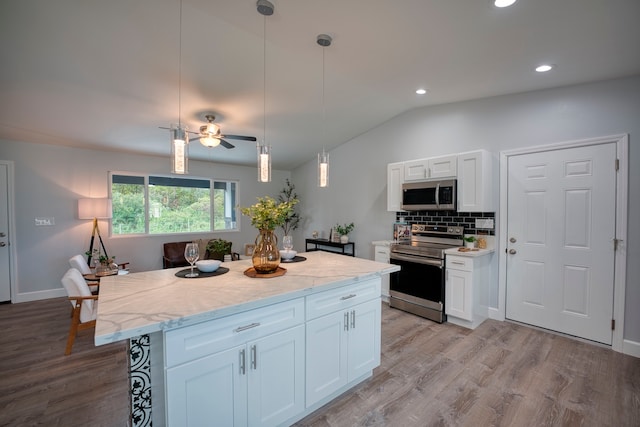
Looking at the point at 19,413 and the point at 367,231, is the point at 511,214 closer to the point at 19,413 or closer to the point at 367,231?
the point at 367,231

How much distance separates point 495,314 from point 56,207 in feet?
22.0

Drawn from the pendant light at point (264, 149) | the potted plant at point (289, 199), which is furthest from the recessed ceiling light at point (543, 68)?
the potted plant at point (289, 199)

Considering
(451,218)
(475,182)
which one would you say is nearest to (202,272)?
(475,182)

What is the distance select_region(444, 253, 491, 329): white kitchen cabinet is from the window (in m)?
4.74

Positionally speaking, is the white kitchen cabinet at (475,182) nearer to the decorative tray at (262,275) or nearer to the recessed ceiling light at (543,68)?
the recessed ceiling light at (543,68)

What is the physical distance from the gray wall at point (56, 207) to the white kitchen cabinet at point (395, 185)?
4.48 meters

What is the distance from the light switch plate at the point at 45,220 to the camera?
429 cm

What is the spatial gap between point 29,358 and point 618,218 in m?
5.92

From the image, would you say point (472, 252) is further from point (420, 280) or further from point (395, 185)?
point (395, 185)

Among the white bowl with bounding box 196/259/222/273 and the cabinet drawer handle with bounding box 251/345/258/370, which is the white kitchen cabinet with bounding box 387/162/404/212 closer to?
the white bowl with bounding box 196/259/222/273

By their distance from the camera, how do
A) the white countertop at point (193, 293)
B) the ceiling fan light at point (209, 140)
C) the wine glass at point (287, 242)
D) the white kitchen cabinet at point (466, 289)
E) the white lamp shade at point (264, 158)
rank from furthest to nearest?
1. the white kitchen cabinet at point (466, 289)
2. the ceiling fan light at point (209, 140)
3. the wine glass at point (287, 242)
4. the white lamp shade at point (264, 158)
5. the white countertop at point (193, 293)

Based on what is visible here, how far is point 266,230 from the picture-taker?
76.9 inches

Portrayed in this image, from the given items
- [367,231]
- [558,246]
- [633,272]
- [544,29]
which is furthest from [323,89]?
[633,272]

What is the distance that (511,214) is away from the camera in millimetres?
3455
